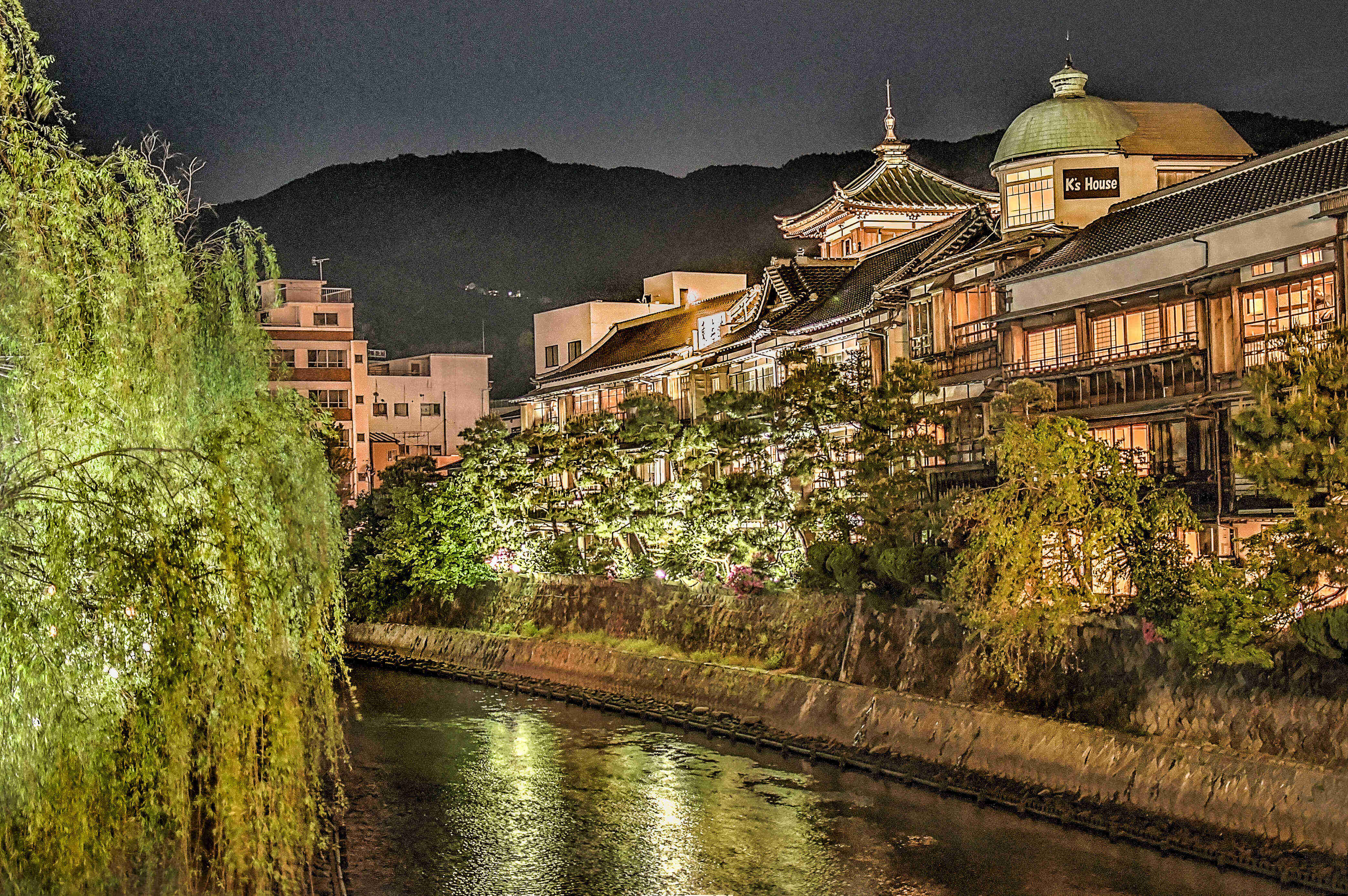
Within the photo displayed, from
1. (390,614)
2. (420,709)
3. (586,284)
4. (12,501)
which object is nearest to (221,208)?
(586,284)

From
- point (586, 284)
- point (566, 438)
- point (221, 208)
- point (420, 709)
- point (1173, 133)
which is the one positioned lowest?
point (420, 709)

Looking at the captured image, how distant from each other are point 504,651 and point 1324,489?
25.4 m

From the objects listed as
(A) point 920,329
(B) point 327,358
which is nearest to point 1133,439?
(A) point 920,329

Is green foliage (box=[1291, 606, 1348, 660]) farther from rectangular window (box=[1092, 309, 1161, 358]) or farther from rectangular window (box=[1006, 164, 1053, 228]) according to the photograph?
rectangular window (box=[1006, 164, 1053, 228])

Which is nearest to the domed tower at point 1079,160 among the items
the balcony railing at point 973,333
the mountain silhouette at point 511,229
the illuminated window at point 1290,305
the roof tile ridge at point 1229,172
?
the roof tile ridge at point 1229,172

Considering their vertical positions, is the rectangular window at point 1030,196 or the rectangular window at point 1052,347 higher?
the rectangular window at point 1030,196

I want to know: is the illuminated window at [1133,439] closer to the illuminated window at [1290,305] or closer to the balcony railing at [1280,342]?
the balcony railing at [1280,342]

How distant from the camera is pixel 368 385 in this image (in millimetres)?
74062

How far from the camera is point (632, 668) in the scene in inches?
1362

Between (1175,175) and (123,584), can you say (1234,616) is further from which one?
(1175,175)

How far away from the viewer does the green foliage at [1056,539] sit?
21859 millimetres

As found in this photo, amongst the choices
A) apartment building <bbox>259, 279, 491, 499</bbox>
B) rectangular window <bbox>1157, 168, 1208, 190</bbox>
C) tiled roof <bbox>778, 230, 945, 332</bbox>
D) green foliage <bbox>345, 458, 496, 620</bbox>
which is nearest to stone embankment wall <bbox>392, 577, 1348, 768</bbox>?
green foliage <bbox>345, 458, 496, 620</bbox>

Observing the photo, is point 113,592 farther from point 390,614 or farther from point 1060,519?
point 390,614

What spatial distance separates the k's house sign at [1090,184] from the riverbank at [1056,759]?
1373 centimetres
